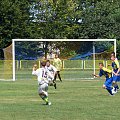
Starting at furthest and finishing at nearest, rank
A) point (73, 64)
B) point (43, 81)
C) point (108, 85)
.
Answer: point (73, 64) < point (108, 85) < point (43, 81)

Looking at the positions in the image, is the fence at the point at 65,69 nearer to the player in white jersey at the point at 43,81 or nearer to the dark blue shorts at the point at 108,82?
the dark blue shorts at the point at 108,82

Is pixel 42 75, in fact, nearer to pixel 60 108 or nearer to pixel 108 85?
pixel 60 108

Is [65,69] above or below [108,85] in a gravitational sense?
above

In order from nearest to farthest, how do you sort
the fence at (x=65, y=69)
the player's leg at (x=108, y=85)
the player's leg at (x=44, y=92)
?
the player's leg at (x=44, y=92)
the player's leg at (x=108, y=85)
the fence at (x=65, y=69)

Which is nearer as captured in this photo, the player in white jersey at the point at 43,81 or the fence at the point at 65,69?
the player in white jersey at the point at 43,81

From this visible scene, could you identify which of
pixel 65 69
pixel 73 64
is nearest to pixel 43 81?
pixel 73 64

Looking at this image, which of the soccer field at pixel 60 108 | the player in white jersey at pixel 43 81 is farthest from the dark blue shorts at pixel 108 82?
the player in white jersey at pixel 43 81

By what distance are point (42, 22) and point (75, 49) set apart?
31.7 metres

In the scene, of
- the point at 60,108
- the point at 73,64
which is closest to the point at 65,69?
the point at 73,64

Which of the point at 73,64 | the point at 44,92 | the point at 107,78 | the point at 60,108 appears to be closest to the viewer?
the point at 60,108

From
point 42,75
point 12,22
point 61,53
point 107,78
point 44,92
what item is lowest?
point 44,92

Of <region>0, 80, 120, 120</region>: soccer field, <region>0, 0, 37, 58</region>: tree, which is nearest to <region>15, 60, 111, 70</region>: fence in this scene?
<region>0, 80, 120, 120</region>: soccer field

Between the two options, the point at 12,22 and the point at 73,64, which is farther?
the point at 12,22

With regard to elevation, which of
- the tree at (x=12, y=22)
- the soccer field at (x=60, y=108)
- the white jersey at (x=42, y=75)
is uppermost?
the tree at (x=12, y=22)
